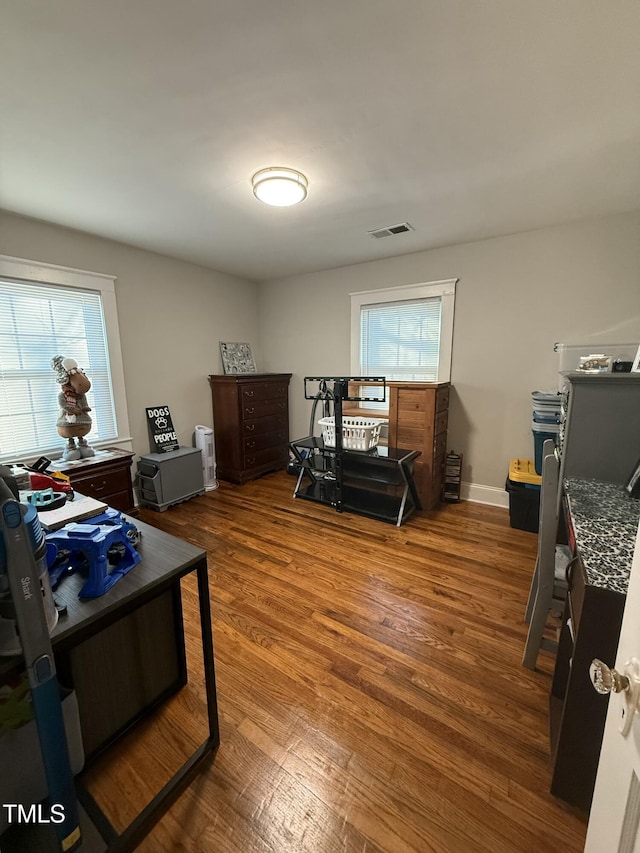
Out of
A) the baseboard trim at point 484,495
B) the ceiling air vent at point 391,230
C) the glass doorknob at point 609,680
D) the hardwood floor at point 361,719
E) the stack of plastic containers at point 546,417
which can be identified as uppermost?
the ceiling air vent at point 391,230

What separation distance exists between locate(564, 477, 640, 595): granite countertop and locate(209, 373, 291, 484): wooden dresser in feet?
10.6

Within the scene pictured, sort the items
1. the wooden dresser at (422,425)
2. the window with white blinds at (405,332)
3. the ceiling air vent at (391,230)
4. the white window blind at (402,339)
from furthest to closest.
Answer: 1. the white window blind at (402,339)
2. the window with white blinds at (405,332)
3. the wooden dresser at (422,425)
4. the ceiling air vent at (391,230)

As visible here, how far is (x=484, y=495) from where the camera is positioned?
11.4ft

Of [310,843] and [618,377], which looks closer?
[310,843]

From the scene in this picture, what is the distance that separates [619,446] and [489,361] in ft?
6.04

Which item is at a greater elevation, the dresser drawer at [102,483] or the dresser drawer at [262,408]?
the dresser drawer at [262,408]

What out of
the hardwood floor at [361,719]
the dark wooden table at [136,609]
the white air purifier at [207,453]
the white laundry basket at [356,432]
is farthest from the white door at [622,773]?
the white air purifier at [207,453]

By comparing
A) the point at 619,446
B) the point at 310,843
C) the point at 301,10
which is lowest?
the point at 310,843

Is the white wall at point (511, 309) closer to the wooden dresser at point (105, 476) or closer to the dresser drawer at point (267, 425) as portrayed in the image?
the dresser drawer at point (267, 425)

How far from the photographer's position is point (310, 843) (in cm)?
102

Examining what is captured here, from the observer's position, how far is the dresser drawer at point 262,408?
13.3 feet

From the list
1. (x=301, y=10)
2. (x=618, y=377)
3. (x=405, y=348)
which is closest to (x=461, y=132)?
(x=301, y=10)

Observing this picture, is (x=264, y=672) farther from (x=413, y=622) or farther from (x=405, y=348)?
(x=405, y=348)

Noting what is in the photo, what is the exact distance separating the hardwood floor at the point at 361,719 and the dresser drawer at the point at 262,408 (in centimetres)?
192
